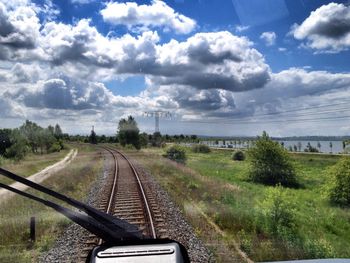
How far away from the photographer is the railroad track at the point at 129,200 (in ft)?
9.10

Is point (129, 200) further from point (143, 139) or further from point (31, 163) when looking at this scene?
point (31, 163)

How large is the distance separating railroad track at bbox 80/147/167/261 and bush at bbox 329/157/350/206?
1.79 m

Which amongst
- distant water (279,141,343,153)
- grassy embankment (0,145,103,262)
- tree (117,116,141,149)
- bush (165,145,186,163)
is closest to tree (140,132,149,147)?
tree (117,116,141,149)

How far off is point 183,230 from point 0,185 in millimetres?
1689

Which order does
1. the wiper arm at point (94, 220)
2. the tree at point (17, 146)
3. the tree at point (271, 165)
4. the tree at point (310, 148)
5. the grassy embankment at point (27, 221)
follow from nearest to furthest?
the wiper arm at point (94, 220), the tree at point (17, 146), the grassy embankment at point (27, 221), the tree at point (310, 148), the tree at point (271, 165)

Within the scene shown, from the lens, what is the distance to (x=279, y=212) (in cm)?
363

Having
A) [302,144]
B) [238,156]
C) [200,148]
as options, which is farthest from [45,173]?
[302,144]

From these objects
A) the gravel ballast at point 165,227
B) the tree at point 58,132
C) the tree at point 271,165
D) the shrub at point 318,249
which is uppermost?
the tree at point 58,132

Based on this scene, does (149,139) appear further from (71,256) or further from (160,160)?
(71,256)

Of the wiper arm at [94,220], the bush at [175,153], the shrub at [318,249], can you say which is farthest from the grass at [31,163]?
the shrub at [318,249]

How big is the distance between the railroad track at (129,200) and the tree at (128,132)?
8.0 inches

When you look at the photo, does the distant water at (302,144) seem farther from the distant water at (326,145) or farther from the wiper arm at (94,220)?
the wiper arm at (94,220)

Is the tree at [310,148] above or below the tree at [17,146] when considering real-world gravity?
below

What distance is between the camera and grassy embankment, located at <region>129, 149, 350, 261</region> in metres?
3.25
